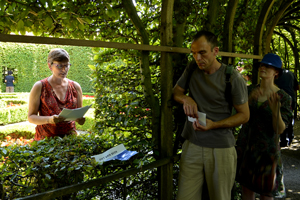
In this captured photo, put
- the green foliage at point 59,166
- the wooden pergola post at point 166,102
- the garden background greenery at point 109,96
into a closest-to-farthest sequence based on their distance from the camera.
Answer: the green foliage at point 59,166 < the garden background greenery at point 109,96 < the wooden pergola post at point 166,102

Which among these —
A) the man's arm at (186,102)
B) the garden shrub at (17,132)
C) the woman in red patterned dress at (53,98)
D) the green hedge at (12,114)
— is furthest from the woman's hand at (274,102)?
the green hedge at (12,114)

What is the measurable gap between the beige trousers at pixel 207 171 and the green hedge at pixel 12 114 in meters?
10.5

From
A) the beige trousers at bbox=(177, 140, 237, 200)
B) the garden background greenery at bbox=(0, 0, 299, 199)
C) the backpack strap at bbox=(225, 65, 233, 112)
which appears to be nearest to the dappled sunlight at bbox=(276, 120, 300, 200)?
the garden background greenery at bbox=(0, 0, 299, 199)

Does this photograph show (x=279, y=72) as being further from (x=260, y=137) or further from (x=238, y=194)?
(x=238, y=194)

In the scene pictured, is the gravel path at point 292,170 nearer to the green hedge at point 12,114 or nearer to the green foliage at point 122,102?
the green foliage at point 122,102

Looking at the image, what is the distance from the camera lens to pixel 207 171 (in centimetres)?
236

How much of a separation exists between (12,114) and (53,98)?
32.8 feet

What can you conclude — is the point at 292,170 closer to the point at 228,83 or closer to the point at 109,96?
the point at 228,83

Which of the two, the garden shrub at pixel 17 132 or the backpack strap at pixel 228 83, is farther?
the garden shrub at pixel 17 132

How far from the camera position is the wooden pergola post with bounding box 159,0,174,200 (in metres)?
2.47

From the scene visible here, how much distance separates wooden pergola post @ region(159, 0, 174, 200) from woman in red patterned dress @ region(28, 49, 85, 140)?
1026 mm

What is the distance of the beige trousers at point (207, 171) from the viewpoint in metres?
2.33

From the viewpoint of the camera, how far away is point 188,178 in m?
2.40

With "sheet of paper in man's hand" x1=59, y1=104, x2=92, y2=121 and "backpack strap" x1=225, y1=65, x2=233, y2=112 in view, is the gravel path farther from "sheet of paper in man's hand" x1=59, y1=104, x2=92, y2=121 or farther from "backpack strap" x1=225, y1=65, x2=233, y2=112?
"sheet of paper in man's hand" x1=59, y1=104, x2=92, y2=121
